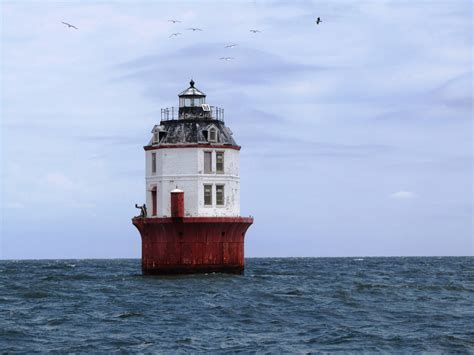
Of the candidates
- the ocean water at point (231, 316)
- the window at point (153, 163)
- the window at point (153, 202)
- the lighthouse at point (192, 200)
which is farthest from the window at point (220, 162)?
the ocean water at point (231, 316)

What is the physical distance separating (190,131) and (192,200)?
4.56 metres

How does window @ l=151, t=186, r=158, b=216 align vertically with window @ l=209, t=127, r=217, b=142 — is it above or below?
below

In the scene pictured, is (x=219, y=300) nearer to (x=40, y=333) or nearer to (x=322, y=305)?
(x=322, y=305)

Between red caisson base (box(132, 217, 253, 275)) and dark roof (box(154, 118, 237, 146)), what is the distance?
5.07 meters

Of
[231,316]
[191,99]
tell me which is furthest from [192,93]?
[231,316]

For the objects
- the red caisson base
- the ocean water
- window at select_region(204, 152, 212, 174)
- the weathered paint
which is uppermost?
window at select_region(204, 152, 212, 174)

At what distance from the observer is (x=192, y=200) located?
63.5 m

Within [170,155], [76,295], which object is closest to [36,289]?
[76,295]

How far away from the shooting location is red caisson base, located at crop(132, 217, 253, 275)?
6341 centimetres

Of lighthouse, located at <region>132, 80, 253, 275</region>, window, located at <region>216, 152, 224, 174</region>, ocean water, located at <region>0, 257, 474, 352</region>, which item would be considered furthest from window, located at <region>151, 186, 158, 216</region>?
ocean water, located at <region>0, 257, 474, 352</region>

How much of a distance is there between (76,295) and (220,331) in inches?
689

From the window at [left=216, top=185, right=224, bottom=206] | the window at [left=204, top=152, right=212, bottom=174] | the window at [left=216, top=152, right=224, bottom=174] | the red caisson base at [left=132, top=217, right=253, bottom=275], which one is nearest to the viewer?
the red caisson base at [left=132, top=217, right=253, bottom=275]

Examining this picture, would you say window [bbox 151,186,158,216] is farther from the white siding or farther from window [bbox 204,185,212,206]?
window [bbox 204,185,212,206]

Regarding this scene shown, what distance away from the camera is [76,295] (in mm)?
55094
